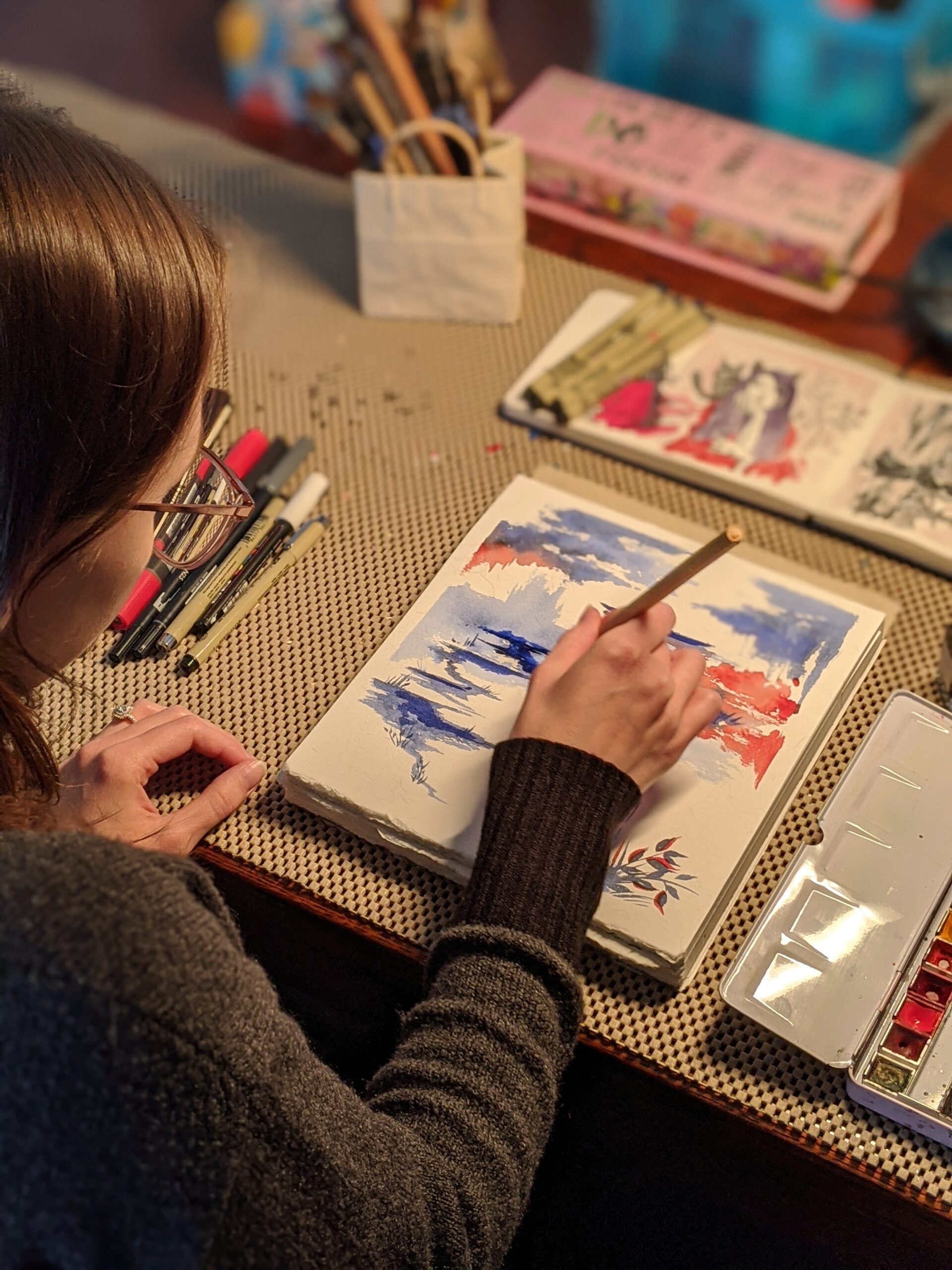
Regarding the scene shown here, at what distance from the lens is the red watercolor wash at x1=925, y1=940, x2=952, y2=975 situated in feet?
1.96

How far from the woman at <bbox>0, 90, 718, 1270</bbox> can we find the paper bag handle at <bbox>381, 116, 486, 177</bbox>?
382 mm

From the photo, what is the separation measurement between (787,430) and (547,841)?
42 centimetres

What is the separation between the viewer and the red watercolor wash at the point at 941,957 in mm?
597

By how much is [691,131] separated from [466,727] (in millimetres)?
751

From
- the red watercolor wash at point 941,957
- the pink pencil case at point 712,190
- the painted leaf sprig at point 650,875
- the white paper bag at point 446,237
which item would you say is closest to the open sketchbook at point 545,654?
the painted leaf sprig at point 650,875

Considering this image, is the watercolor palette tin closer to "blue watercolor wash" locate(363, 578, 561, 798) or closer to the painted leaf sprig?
the painted leaf sprig

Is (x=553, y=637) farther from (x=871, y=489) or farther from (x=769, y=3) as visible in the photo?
(x=769, y=3)

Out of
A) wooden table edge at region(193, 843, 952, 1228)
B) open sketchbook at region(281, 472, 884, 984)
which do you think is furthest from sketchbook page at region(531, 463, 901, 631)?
wooden table edge at region(193, 843, 952, 1228)

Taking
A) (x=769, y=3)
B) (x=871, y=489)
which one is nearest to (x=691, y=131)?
(x=769, y=3)

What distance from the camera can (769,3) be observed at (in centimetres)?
124

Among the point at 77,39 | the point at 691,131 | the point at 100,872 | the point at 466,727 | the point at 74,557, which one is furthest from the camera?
the point at 77,39

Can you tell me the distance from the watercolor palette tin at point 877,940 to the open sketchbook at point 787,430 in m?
0.20

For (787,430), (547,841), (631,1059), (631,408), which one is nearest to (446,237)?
(631,408)

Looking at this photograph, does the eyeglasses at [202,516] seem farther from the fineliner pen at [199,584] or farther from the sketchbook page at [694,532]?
the sketchbook page at [694,532]
